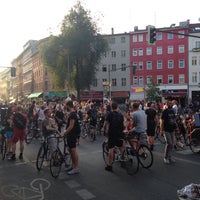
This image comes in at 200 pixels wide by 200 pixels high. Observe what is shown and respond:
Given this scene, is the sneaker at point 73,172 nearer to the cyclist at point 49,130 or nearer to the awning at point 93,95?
the cyclist at point 49,130

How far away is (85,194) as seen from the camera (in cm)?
640

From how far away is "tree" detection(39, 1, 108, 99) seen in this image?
4244 centimetres

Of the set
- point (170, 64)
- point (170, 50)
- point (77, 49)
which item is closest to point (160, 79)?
point (170, 64)

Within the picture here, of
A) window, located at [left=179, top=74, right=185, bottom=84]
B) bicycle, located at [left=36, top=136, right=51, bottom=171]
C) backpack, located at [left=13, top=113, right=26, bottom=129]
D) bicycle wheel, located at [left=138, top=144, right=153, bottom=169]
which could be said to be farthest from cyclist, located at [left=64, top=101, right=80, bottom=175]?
window, located at [left=179, top=74, right=185, bottom=84]

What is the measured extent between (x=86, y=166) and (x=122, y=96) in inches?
2224

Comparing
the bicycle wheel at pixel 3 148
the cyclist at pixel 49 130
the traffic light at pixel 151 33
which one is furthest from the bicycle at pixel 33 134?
the traffic light at pixel 151 33

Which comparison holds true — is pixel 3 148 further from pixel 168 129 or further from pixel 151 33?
pixel 151 33

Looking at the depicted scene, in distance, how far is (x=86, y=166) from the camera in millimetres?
9031

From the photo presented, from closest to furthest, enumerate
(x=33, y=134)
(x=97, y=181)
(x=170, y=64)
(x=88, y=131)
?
(x=97, y=181) < (x=33, y=134) < (x=88, y=131) < (x=170, y=64)

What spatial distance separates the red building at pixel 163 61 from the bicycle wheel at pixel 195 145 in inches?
1887

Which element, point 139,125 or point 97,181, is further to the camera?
point 139,125

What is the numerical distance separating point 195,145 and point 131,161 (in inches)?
137

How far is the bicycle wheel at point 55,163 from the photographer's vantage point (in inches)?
309

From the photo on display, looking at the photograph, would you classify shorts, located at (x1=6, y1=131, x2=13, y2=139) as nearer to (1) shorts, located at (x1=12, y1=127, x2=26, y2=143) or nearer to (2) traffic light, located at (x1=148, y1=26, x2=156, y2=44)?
(1) shorts, located at (x1=12, y1=127, x2=26, y2=143)
